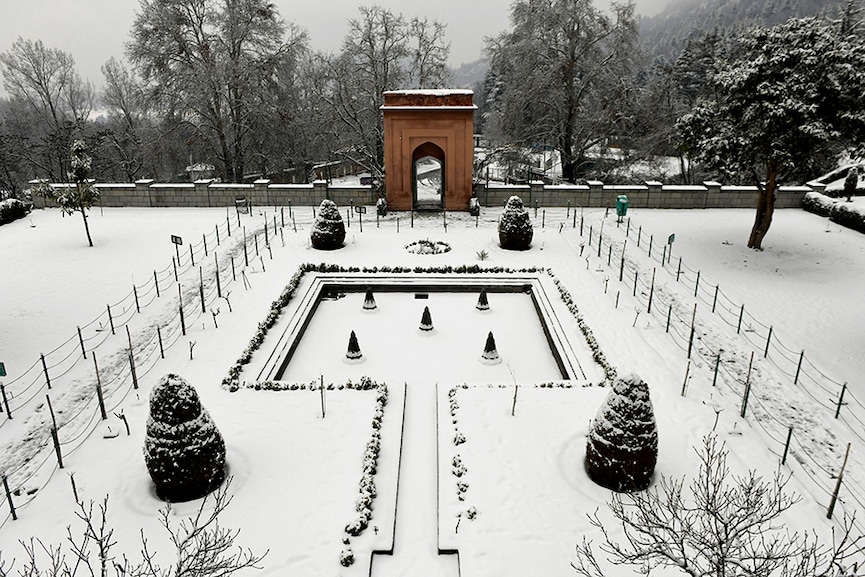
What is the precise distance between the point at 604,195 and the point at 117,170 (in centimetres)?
3447

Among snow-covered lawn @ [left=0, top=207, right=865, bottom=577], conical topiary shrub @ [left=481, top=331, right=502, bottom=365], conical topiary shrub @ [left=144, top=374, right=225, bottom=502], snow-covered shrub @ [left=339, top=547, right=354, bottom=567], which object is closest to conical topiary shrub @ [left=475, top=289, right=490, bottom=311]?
snow-covered lawn @ [left=0, top=207, right=865, bottom=577]

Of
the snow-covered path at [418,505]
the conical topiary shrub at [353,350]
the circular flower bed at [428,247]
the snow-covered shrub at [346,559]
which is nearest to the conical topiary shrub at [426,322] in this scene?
the conical topiary shrub at [353,350]

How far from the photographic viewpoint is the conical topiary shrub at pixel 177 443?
732 cm

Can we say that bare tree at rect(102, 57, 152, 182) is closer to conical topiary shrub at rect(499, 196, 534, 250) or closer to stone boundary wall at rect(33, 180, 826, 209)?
stone boundary wall at rect(33, 180, 826, 209)

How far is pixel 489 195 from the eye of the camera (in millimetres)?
25625

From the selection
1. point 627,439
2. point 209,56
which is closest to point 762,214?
point 627,439

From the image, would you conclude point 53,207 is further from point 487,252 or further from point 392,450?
point 392,450

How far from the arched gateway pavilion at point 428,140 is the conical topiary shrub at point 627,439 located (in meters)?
17.1

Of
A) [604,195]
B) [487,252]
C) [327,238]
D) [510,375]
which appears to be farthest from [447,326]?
[604,195]

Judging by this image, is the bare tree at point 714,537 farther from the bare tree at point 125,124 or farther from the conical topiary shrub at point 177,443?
the bare tree at point 125,124

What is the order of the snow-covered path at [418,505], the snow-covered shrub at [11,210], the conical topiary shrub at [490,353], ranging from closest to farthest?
the snow-covered path at [418,505], the conical topiary shrub at [490,353], the snow-covered shrub at [11,210]

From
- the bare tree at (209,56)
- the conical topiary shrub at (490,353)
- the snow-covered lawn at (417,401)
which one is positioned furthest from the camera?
the bare tree at (209,56)

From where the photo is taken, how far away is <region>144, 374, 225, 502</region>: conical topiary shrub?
7316 mm

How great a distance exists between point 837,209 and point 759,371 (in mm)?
15521
